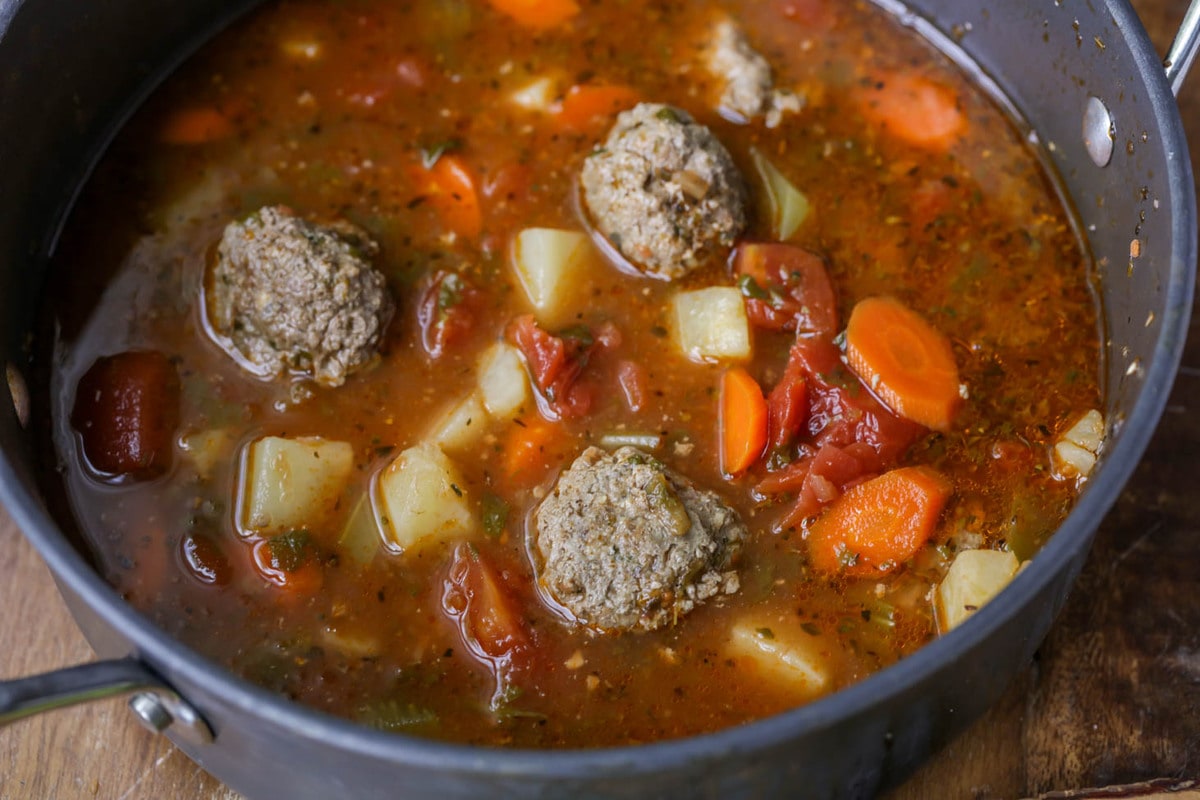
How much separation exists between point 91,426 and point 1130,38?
9.78 feet

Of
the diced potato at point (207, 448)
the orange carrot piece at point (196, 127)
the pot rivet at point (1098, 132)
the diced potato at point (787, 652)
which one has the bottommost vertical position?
the diced potato at point (787, 652)

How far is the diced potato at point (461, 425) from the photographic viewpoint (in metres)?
3.44

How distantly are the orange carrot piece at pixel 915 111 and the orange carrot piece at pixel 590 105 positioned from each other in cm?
79

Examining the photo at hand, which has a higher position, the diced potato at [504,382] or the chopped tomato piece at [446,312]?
the chopped tomato piece at [446,312]

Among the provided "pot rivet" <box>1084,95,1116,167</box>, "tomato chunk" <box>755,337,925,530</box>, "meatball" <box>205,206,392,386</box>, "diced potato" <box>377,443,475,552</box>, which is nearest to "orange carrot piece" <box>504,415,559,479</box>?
"diced potato" <box>377,443,475,552</box>

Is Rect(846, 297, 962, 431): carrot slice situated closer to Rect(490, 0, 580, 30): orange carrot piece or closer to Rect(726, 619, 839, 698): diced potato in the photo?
Rect(726, 619, 839, 698): diced potato

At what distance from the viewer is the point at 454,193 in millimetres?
3832

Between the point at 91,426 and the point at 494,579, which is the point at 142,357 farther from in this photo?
the point at 494,579

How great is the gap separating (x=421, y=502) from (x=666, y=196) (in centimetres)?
114

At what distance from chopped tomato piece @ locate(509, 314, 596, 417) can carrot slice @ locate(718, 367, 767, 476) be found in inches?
15.5

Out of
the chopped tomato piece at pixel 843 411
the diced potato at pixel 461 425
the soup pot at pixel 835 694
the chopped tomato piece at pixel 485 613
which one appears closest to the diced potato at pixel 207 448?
the soup pot at pixel 835 694

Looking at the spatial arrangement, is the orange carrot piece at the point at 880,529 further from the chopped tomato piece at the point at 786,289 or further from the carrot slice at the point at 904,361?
the chopped tomato piece at the point at 786,289

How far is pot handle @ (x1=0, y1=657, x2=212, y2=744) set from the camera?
2213mm

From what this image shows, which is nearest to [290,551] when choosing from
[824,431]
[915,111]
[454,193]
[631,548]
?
[631,548]
